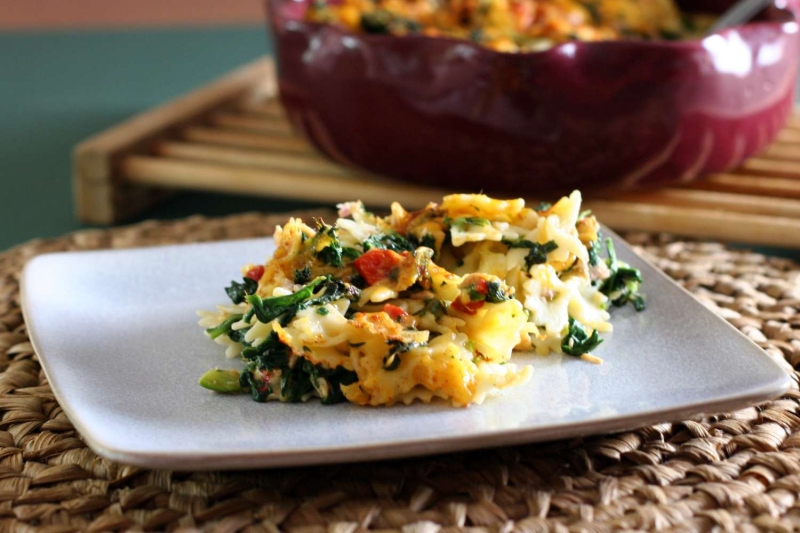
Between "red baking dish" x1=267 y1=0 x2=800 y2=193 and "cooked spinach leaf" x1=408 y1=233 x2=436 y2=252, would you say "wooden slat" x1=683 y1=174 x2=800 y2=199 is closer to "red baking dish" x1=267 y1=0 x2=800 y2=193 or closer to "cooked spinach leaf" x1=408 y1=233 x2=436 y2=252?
"red baking dish" x1=267 y1=0 x2=800 y2=193

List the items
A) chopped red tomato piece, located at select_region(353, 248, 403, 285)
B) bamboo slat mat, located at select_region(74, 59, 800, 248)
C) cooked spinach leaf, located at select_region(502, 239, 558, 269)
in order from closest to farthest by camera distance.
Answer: chopped red tomato piece, located at select_region(353, 248, 403, 285), cooked spinach leaf, located at select_region(502, 239, 558, 269), bamboo slat mat, located at select_region(74, 59, 800, 248)

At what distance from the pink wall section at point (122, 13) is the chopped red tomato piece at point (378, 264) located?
535 cm

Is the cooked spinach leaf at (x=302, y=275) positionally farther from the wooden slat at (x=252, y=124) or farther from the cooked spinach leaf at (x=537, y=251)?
the wooden slat at (x=252, y=124)

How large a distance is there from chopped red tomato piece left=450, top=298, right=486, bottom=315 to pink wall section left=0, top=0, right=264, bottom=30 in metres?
5.43

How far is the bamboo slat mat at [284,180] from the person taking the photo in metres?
2.43

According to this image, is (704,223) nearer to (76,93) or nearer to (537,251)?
(537,251)

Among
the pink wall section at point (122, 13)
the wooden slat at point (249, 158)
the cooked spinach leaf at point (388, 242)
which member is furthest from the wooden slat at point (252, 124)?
the pink wall section at point (122, 13)

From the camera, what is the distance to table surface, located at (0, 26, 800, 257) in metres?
3.01

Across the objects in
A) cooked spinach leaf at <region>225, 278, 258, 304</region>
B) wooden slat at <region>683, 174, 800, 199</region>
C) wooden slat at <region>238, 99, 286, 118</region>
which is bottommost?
wooden slat at <region>683, 174, 800, 199</region>

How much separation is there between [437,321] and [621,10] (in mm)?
1813

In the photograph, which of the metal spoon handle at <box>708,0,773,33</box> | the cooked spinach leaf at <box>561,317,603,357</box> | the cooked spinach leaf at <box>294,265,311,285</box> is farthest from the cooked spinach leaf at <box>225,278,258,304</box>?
the metal spoon handle at <box>708,0,773,33</box>

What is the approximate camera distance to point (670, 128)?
2.34m

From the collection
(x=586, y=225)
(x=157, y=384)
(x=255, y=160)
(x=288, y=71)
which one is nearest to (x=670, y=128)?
(x=586, y=225)

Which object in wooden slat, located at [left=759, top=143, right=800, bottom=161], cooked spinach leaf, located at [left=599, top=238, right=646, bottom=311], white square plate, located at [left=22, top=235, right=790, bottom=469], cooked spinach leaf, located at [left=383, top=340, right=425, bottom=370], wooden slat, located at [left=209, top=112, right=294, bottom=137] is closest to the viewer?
white square plate, located at [left=22, top=235, right=790, bottom=469]
